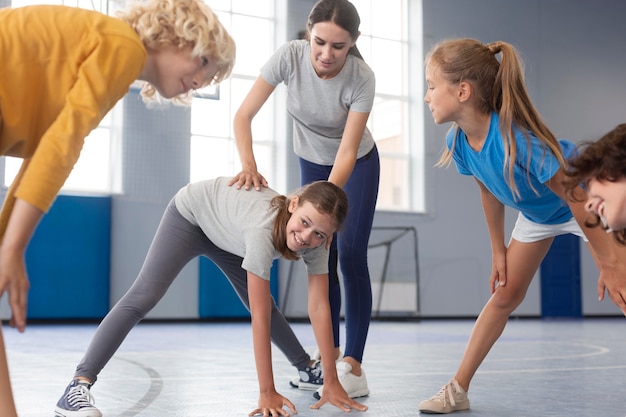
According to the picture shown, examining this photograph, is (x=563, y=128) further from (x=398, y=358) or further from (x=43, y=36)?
(x=43, y=36)

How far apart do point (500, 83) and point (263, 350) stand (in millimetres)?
1048

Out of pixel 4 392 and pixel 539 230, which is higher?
pixel 539 230

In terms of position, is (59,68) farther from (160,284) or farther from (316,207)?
(160,284)

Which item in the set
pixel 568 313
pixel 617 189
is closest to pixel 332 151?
pixel 617 189

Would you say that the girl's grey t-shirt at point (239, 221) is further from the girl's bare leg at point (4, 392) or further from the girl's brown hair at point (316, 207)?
the girl's bare leg at point (4, 392)

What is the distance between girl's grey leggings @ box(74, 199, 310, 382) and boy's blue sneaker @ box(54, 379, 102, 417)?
85 millimetres

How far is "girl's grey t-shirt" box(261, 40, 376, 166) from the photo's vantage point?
2.75 meters

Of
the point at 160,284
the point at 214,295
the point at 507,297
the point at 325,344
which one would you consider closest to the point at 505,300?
the point at 507,297

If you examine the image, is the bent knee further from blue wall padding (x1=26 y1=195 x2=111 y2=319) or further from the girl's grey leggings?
blue wall padding (x1=26 y1=195 x2=111 y2=319)

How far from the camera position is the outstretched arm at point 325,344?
89.6 inches

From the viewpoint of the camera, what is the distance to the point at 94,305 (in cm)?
804

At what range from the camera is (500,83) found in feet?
7.38

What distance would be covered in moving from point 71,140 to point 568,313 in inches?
400

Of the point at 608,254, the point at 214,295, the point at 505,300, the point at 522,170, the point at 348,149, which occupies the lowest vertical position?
the point at 214,295
